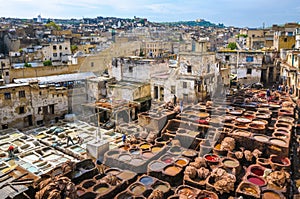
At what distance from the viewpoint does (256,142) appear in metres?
15.8

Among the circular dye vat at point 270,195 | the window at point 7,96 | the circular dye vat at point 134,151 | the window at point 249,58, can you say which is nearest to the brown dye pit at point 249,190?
the circular dye vat at point 270,195

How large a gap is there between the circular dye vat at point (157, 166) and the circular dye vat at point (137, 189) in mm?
1530

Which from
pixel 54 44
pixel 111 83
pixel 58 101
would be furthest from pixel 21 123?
pixel 54 44

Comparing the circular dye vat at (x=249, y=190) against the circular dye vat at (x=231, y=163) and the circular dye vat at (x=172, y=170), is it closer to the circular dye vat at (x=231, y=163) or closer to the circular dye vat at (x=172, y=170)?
the circular dye vat at (x=231, y=163)

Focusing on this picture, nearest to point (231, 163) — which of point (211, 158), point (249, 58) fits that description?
point (211, 158)

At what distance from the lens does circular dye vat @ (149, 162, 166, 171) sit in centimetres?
1410

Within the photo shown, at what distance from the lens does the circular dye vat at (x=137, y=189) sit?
12.3m

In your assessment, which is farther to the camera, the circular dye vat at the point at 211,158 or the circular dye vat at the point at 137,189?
the circular dye vat at the point at 211,158

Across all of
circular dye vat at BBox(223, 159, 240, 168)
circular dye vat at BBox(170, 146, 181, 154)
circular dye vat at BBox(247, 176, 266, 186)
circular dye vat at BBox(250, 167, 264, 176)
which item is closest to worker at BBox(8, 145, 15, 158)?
circular dye vat at BBox(170, 146, 181, 154)

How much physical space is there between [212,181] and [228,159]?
2.42 m

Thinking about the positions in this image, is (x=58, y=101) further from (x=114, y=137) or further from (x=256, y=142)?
(x=256, y=142)

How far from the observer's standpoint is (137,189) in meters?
12.6

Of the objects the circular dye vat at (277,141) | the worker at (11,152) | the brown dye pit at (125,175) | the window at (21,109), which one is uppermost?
the window at (21,109)

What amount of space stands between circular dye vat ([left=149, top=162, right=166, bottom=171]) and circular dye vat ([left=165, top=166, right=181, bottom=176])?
1.07 feet
